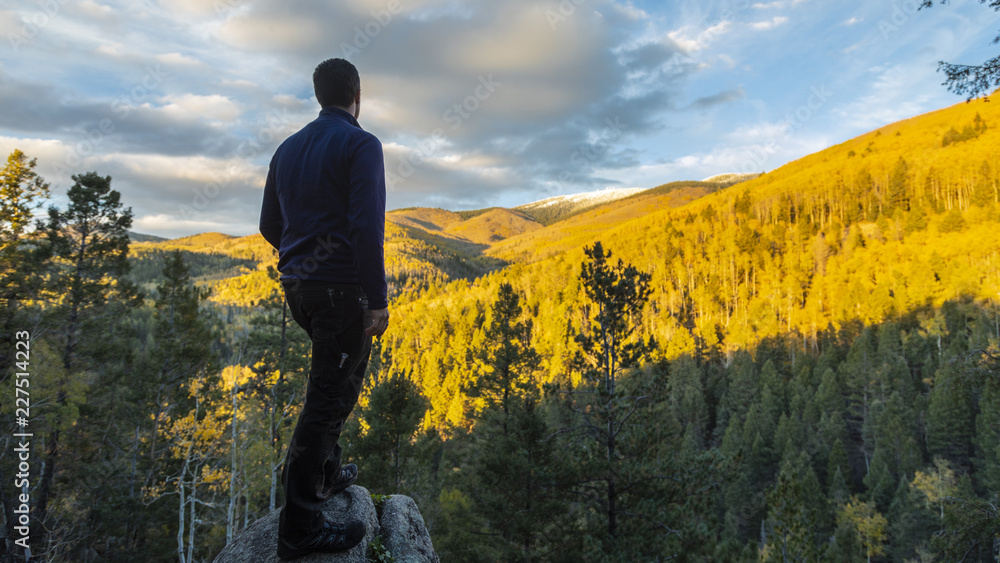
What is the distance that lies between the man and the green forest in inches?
231

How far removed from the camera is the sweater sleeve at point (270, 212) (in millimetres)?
2885

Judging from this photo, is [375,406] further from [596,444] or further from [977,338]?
[977,338]

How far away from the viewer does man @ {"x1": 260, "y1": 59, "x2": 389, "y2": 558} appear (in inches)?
95.7

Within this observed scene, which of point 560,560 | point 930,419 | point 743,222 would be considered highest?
point 743,222

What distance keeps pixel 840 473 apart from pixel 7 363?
48877 mm

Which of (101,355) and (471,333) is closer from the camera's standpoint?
(101,355)

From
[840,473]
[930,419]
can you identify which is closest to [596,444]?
[840,473]

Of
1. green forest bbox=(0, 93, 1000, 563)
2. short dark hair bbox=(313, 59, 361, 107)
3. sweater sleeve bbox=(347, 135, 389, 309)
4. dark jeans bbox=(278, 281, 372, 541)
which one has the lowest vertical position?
green forest bbox=(0, 93, 1000, 563)

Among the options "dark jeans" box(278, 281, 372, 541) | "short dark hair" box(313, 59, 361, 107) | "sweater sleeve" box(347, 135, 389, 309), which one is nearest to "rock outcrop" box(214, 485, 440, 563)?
"dark jeans" box(278, 281, 372, 541)

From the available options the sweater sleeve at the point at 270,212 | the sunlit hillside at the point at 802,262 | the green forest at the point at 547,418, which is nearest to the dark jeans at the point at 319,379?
the sweater sleeve at the point at 270,212

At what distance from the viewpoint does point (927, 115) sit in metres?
130

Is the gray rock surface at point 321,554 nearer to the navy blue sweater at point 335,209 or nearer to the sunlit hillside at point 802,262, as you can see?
the navy blue sweater at point 335,209

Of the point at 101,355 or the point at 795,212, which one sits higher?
the point at 795,212

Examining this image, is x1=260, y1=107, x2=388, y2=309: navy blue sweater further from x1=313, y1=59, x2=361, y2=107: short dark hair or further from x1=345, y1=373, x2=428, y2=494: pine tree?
x1=345, y1=373, x2=428, y2=494: pine tree
